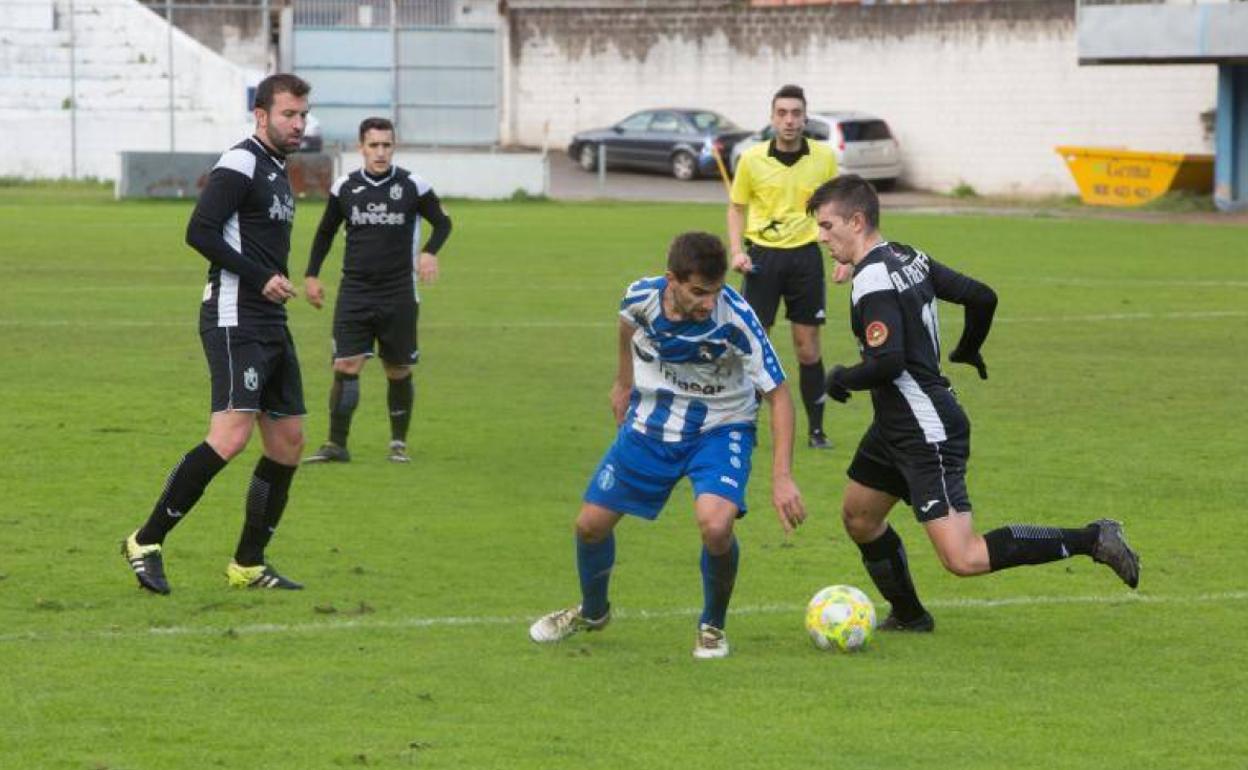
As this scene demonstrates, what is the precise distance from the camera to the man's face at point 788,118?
13359 mm

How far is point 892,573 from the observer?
844 centimetres

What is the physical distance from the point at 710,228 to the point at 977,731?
Answer: 27.1 m

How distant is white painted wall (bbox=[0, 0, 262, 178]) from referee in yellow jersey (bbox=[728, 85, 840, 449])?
35150 mm

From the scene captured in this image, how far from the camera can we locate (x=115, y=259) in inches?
1067

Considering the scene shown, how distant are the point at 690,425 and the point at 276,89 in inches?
96.6

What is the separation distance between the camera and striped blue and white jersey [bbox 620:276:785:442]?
7.92 metres

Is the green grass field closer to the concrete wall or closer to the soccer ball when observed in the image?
the soccer ball

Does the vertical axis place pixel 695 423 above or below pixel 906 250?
below

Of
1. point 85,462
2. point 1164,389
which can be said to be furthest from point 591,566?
point 1164,389

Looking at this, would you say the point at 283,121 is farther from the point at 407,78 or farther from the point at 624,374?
the point at 407,78

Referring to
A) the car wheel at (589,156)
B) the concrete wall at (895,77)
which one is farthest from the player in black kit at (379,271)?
the car wheel at (589,156)

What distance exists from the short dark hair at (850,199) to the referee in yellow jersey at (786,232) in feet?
17.6

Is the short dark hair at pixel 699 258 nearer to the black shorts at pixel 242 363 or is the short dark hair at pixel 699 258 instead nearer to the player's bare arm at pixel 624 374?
the player's bare arm at pixel 624 374

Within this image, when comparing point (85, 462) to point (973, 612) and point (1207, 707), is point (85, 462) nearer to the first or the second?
point (973, 612)
